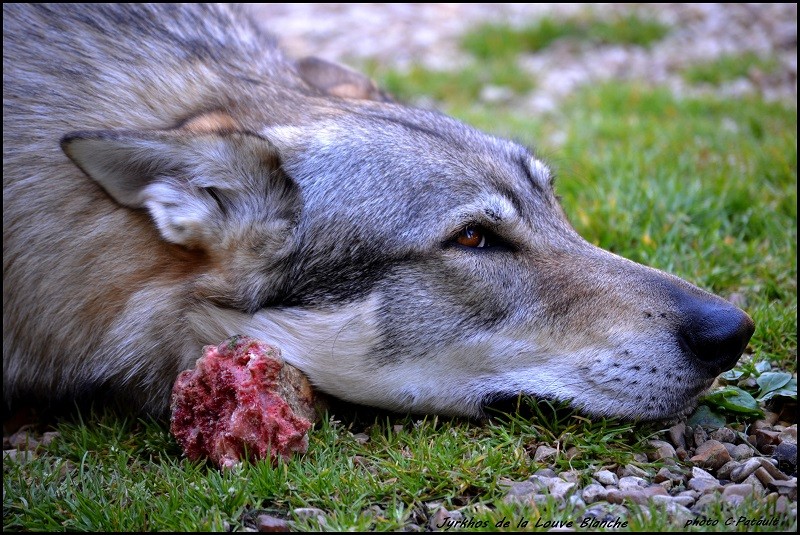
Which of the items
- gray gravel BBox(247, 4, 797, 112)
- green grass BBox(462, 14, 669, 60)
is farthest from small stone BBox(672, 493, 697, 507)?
green grass BBox(462, 14, 669, 60)

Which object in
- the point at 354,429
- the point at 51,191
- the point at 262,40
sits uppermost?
the point at 262,40

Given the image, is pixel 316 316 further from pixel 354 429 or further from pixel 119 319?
pixel 119 319

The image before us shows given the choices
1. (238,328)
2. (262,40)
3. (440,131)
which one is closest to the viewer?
(238,328)

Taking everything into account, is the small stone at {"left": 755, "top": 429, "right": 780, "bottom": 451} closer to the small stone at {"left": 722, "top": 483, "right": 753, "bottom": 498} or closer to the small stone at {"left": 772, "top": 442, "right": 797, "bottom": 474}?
the small stone at {"left": 772, "top": 442, "right": 797, "bottom": 474}

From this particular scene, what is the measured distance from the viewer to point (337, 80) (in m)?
4.91

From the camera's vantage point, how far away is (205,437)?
3025 millimetres

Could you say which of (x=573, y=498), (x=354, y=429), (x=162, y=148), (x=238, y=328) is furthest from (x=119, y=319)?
(x=573, y=498)

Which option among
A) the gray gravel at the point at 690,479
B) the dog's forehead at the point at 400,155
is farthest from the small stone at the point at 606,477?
the dog's forehead at the point at 400,155

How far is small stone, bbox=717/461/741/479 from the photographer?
286 cm

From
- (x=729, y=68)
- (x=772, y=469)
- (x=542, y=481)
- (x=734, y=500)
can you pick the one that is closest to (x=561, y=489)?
(x=542, y=481)

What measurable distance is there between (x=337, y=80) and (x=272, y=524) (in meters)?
3.06

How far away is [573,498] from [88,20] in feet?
10.4

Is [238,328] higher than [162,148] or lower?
lower

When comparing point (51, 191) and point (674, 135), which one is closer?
point (51, 191)
